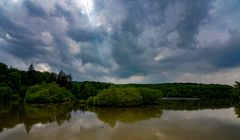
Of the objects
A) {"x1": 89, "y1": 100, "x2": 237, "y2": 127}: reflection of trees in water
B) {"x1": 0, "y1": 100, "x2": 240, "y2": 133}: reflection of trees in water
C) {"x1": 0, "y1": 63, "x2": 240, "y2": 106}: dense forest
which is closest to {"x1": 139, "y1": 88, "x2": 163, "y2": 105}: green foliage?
{"x1": 0, "y1": 63, "x2": 240, "y2": 106}: dense forest

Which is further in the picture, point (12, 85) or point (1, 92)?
point (12, 85)

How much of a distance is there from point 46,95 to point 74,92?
25965mm

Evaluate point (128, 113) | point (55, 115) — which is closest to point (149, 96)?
point (128, 113)

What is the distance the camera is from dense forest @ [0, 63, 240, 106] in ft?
213

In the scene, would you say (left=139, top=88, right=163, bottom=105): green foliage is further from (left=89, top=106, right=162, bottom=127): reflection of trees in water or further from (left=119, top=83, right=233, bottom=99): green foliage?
(left=119, top=83, right=233, bottom=99): green foliage

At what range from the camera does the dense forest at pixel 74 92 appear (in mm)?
64875

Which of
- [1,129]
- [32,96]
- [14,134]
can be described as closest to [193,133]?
[14,134]

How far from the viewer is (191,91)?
128000 millimetres

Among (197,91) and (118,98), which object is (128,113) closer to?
(118,98)

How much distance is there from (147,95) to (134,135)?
48.4 m

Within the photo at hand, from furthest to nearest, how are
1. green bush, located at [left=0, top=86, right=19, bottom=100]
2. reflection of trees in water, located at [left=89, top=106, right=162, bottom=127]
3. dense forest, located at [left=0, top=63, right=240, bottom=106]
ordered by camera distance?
green bush, located at [left=0, top=86, right=19, bottom=100] → dense forest, located at [left=0, top=63, right=240, bottom=106] → reflection of trees in water, located at [left=89, top=106, right=162, bottom=127]

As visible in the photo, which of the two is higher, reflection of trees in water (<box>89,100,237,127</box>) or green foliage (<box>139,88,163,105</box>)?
green foliage (<box>139,88,163,105</box>)

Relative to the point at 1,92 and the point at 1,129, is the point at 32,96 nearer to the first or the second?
the point at 1,92

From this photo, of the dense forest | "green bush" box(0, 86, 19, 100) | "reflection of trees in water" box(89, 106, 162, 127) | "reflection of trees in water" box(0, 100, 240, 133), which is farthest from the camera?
"green bush" box(0, 86, 19, 100)
